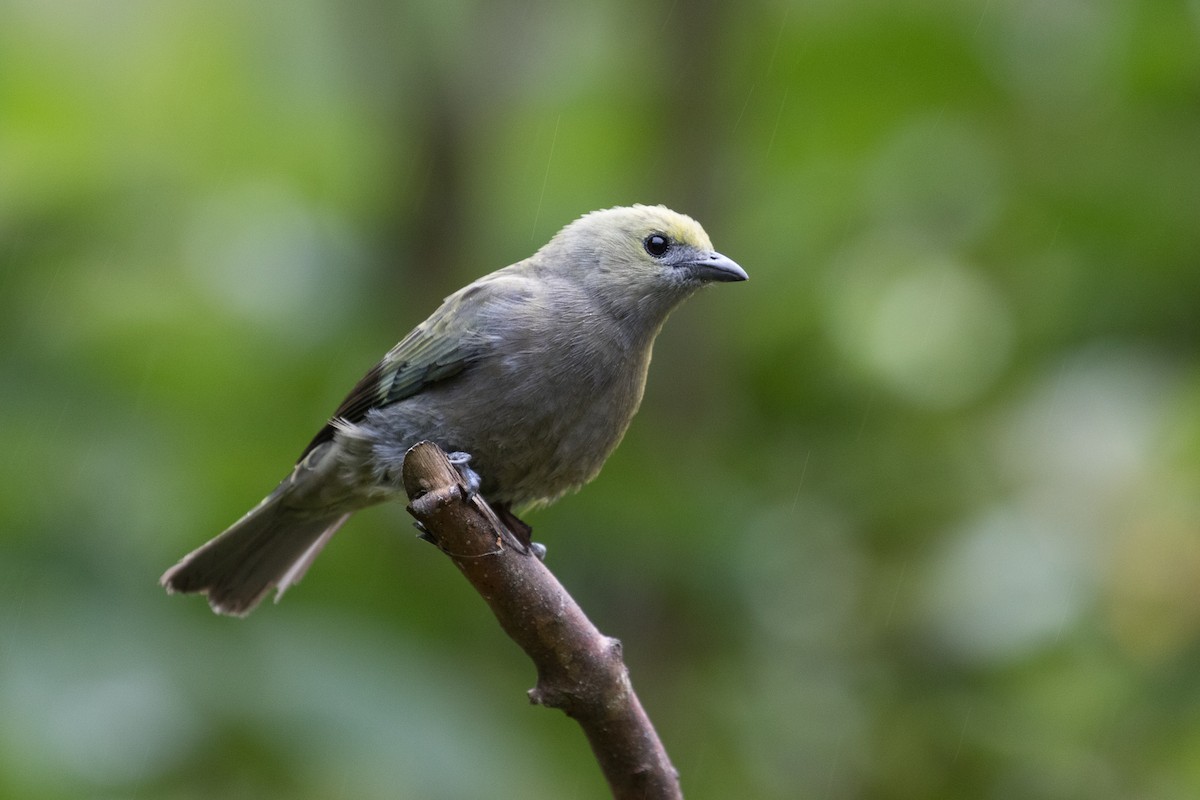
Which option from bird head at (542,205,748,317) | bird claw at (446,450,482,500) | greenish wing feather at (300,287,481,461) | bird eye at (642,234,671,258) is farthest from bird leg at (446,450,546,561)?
bird eye at (642,234,671,258)

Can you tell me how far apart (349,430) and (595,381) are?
0.79 m

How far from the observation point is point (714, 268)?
4.50 meters

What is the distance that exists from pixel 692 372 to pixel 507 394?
6.50 ft

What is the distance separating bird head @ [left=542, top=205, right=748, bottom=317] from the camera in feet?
14.7

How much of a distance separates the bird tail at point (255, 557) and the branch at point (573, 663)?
157 cm

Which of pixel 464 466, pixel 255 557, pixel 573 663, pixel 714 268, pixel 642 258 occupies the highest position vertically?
pixel 642 258

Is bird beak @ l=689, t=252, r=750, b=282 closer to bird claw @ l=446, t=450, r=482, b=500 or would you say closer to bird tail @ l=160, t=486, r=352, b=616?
bird claw @ l=446, t=450, r=482, b=500

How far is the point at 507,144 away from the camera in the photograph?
6.54 m

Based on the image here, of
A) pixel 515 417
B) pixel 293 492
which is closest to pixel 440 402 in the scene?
pixel 515 417

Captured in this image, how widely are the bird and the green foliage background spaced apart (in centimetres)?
25

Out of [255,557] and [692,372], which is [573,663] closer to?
[255,557]

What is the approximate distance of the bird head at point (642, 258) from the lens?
4477 millimetres

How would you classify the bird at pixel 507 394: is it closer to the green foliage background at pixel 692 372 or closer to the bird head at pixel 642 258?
the bird head at pixel 642 258

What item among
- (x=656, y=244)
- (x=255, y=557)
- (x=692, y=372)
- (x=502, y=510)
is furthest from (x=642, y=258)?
(x=255, y=557)
